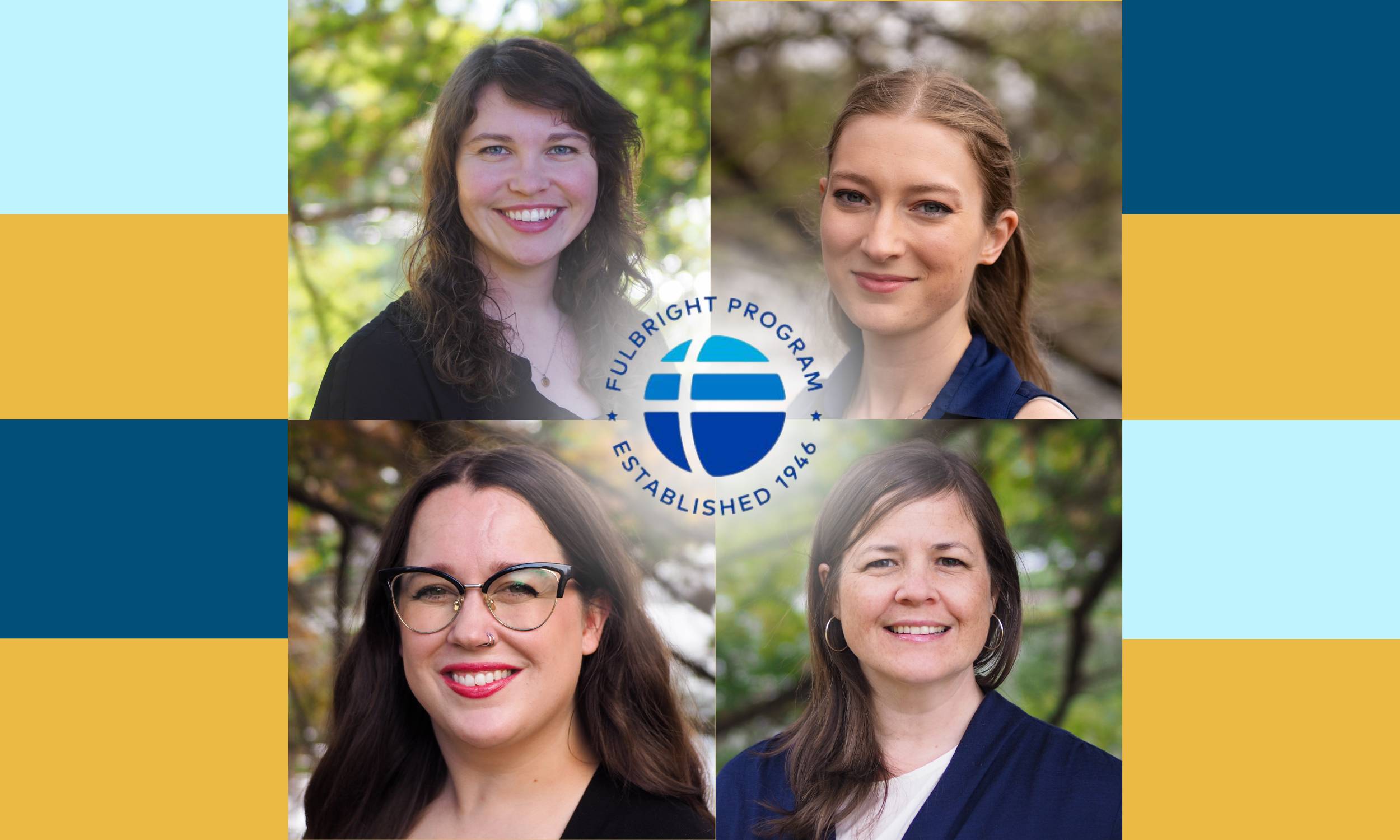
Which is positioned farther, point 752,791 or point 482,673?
point 752,791

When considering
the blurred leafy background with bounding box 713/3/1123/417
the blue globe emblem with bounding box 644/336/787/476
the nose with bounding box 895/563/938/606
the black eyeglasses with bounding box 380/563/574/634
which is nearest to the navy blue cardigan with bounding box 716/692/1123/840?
the nose with bounding box 895/563/938/606

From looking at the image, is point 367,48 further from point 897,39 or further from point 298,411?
point 897,39

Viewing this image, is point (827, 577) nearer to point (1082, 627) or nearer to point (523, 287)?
point (1082, 627)

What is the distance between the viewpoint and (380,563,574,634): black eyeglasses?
3.44 m

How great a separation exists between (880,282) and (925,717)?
1.25 m

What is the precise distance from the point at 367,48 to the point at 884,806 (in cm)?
278

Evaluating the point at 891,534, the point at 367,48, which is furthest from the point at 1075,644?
the point at 367,48

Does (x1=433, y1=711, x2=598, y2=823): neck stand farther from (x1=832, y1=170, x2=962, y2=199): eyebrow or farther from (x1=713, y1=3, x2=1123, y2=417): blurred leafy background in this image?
(x1=832, y1=170, x2=962, y2=199): eyebrow

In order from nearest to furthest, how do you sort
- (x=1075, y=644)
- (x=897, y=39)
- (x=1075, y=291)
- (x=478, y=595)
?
(x=478, y=595) < (x=1075, y=644) < (x=897, y=39) < (x=1075, y=291)

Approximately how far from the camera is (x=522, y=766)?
3.51 meters

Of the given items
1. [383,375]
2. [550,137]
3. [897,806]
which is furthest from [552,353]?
[897,806]

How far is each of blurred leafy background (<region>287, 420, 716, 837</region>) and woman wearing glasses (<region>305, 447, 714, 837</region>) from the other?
0.17 ft

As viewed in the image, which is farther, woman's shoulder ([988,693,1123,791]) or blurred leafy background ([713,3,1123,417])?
blurred leafy background ([713,3,1123,417])

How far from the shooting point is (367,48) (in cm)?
386
